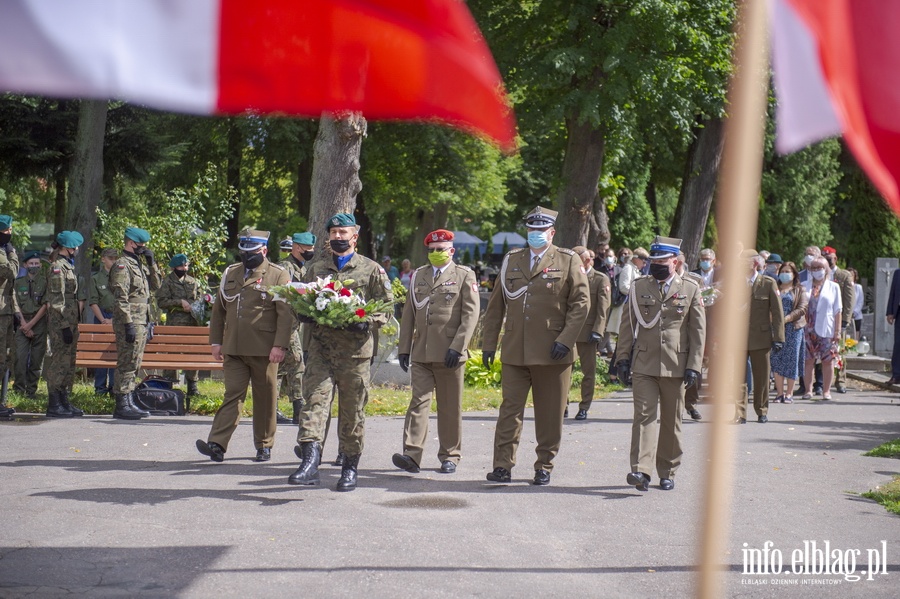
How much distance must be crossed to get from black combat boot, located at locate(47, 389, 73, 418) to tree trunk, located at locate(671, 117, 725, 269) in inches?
766

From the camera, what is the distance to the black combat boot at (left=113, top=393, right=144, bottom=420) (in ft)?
43.8

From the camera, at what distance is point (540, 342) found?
9656 millimetres

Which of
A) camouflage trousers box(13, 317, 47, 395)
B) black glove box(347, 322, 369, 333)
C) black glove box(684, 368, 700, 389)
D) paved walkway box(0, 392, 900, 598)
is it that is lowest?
paved walkway box(0, 392, 900, 598)

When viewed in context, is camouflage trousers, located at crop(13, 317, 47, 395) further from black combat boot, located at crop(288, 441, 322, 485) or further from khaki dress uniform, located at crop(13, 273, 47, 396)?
black combat boot, located at crop(288, 441, 322, 485)

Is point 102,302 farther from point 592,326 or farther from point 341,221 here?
point 341,221

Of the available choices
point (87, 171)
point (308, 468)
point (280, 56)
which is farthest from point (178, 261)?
point (280, 56)

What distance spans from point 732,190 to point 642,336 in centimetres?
673

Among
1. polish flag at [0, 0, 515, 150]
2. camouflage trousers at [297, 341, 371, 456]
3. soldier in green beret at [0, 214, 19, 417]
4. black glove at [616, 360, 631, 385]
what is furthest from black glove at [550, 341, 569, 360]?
soldier in green beret at [0, 214, 19, 417]

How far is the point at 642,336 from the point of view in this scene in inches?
389

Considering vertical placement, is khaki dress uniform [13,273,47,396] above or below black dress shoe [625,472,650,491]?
above

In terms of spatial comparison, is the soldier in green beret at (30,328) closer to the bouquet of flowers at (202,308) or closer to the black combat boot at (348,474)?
the bouquet of flowers at (202,308)

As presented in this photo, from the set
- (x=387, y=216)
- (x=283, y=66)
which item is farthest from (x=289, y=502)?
(x=387, y=216)

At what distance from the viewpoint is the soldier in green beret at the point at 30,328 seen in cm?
1442

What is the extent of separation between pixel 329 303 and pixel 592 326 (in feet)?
20.0
